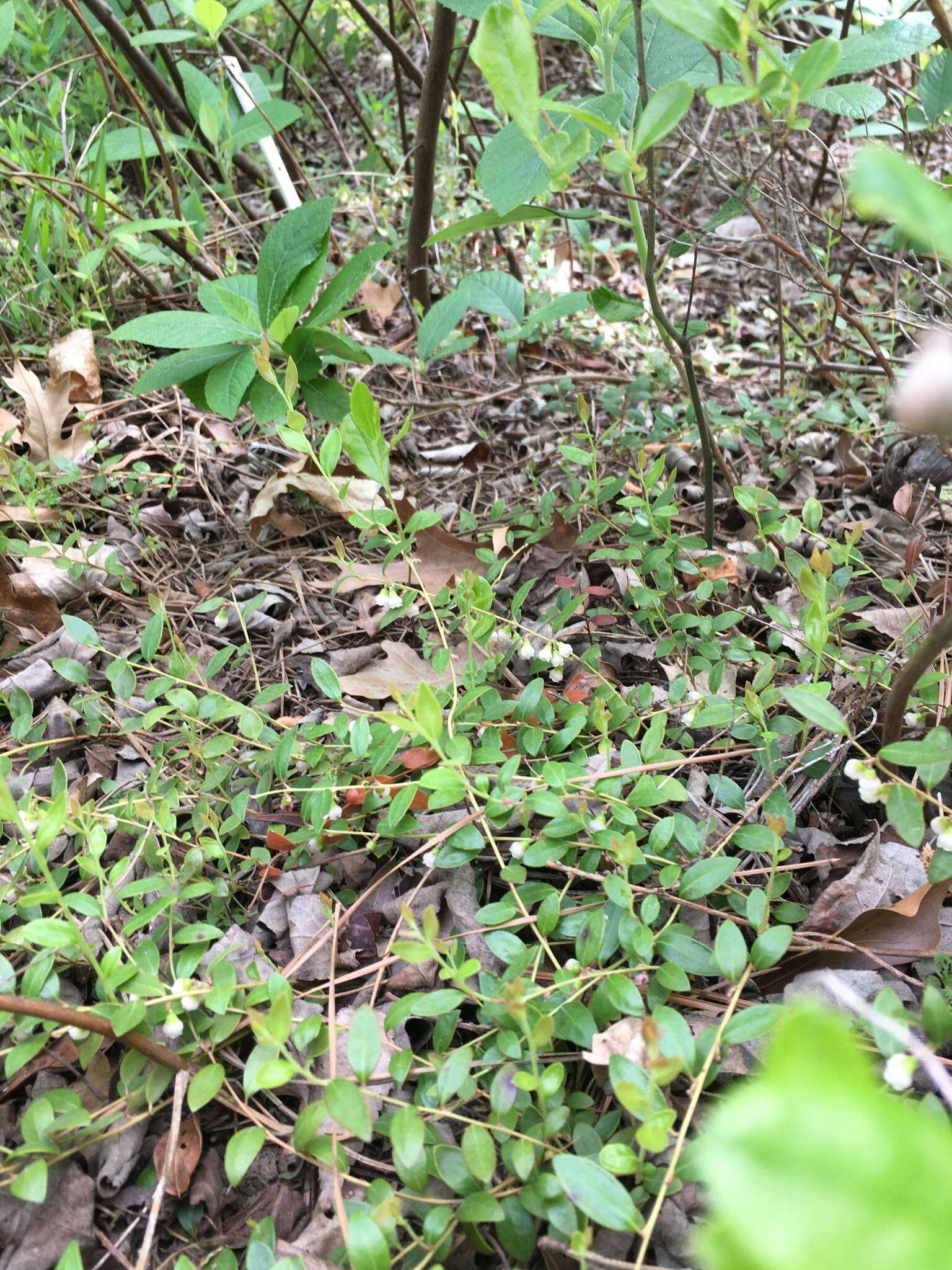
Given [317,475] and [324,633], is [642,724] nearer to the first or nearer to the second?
[324,633]

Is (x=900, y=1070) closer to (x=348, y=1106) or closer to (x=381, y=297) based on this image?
(x=348, y=1106)

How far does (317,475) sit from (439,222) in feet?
4.28

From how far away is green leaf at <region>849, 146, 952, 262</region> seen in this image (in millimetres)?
507

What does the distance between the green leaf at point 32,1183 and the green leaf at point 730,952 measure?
75 cm

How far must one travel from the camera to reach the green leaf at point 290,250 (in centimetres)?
189

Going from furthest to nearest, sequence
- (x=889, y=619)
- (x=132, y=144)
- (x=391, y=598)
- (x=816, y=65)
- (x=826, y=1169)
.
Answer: (x=132, y=144)
(x=889, y=619)
(x=391, y=598)
(x=816, y=65)
(x=826, y=1169)

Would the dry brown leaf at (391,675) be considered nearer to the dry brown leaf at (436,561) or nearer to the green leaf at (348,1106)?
the dry brown leaf at (436,561)

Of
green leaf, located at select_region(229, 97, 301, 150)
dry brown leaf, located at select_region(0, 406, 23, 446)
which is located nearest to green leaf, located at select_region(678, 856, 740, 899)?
dry brown leaf, located at select_region(0, 406, 23, 446)

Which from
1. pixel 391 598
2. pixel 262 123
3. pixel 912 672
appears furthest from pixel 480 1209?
pixel 262 123

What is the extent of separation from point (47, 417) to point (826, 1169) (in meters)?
2.26

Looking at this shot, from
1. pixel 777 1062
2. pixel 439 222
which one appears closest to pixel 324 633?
pixel 777 1062

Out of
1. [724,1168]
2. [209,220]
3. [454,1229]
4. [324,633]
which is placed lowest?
[454,1229]

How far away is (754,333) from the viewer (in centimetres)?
275

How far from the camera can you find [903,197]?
509 millimetres
